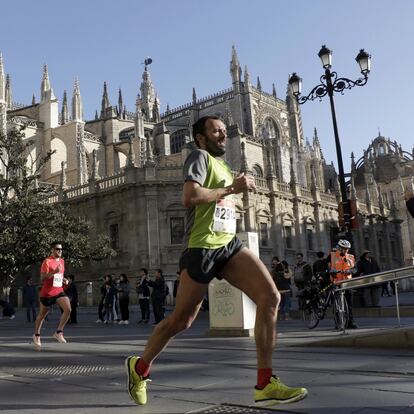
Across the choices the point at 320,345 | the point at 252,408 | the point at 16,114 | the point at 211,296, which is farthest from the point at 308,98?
the point at 16,114

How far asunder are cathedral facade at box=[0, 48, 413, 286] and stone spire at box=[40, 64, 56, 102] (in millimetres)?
96

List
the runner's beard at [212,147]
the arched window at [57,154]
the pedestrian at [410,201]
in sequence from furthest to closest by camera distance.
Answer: the arched window at [57,154] < the pedestrian at [410,201] < the runner's beard at [212,147]

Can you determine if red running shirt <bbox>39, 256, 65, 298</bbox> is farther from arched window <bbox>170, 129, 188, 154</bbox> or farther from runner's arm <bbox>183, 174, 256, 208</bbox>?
arched window <bbox>170, 129, 188, 154</bbox>

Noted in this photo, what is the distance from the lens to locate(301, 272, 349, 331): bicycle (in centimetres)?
947

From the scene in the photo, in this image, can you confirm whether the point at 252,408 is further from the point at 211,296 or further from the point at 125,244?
the point at 125,244

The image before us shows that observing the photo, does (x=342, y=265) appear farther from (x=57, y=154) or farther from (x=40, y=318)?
(x=57, y=154)

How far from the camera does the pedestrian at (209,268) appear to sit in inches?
131

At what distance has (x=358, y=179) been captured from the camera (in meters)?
73.7

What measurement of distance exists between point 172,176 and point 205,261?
27.0m

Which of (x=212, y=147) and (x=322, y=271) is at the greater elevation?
(x=212, y=147)

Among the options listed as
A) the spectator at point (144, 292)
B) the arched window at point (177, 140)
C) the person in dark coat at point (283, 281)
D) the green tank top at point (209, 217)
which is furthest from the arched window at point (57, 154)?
the green tank top at point (209, 217)

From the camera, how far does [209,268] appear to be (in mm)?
3322

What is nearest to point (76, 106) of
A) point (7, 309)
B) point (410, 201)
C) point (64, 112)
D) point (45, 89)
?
point (45, 89)

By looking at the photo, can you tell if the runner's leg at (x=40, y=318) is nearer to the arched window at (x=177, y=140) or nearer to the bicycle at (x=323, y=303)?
the bicycle at (x=323, y=303)
